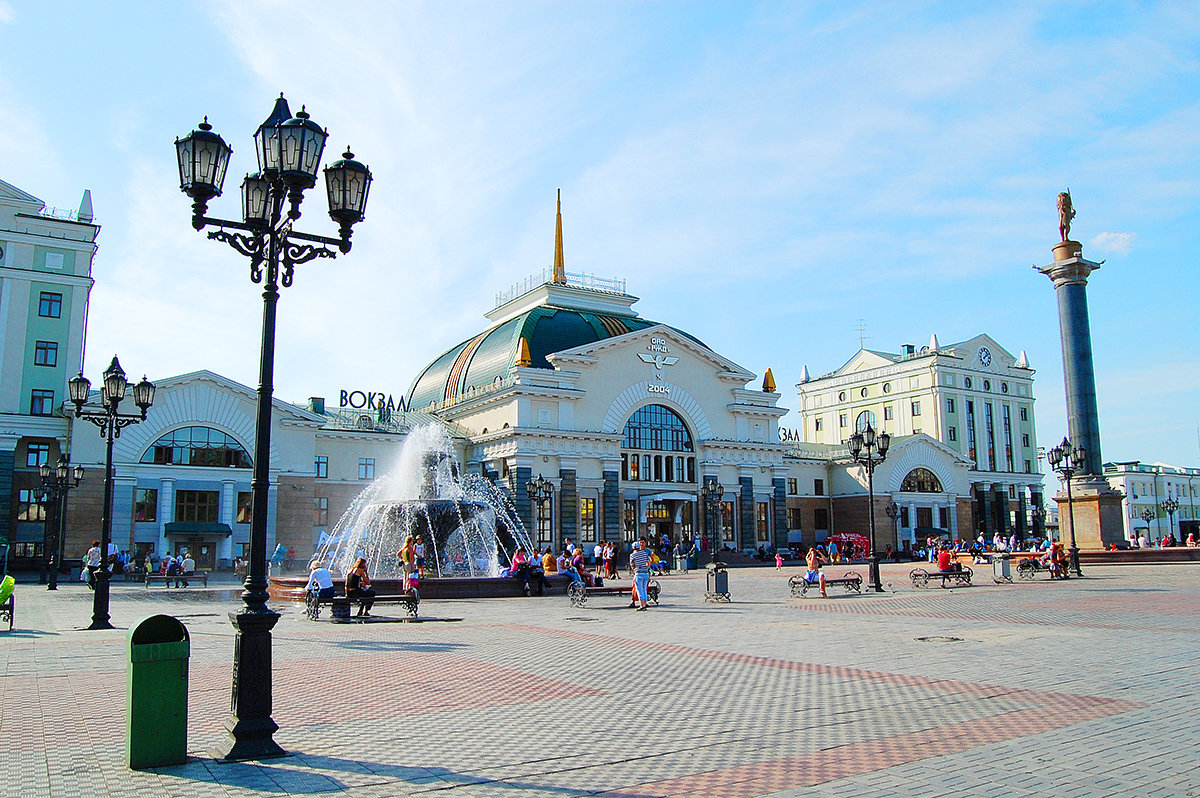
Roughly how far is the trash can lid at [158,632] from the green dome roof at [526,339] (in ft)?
157

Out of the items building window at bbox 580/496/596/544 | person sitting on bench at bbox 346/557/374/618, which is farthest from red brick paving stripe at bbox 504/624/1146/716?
building window at bbox 580/496/596/544

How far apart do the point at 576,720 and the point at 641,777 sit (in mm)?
2073

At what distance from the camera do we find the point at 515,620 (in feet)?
61.5

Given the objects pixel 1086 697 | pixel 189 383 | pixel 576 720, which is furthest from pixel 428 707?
pixel 189 383

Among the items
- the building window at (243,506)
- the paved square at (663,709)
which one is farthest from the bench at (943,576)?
the building window at (243,506)

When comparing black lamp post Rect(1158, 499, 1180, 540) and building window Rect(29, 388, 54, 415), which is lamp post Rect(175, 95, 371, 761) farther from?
black lamp post Rect(1158, 499, 1180, 540)

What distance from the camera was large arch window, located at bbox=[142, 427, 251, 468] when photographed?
44388 millimetres

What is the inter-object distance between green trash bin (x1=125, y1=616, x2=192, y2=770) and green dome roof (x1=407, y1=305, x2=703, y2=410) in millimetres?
47939

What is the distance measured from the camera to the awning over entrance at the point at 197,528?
43656 mm

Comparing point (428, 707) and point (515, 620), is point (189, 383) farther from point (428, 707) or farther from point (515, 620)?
point (428, 707)

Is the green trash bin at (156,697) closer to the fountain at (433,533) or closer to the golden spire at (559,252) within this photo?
the fountain at (433,533)

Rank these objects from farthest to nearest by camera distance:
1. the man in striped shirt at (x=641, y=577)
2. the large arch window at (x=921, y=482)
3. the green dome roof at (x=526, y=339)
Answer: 1. the large arch window at (x=921, y=482)
2. the green dome roof at (x=526, y=339)
3. the man in striped shirt at (x=641, y=577)

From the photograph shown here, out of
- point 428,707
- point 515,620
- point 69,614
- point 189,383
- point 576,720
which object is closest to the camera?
point 576,720

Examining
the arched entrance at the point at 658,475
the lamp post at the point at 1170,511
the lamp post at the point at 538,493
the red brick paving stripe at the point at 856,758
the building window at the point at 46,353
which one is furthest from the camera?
the lamp post at the point at 1170,511
